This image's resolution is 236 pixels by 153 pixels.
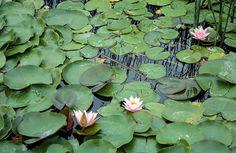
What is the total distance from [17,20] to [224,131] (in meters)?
1.47

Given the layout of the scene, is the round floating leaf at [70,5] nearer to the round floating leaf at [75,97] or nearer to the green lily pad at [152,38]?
the green lily pad at [152,38]

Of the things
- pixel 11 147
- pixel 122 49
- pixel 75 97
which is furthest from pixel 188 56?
pixel 11 147

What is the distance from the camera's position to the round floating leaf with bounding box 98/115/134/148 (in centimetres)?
187

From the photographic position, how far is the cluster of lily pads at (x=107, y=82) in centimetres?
190

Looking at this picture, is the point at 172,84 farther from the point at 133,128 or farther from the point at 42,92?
the point at 42,92

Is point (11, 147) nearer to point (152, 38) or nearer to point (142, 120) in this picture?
point (142, 120)

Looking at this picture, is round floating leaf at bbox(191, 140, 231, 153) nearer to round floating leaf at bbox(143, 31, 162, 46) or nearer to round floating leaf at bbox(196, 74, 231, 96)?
round floating leaf at bbox(196, 74, 231, 96)

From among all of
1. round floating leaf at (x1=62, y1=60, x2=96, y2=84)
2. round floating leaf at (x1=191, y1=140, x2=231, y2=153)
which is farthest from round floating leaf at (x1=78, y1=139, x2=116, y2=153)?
round floating leaf at (x1=62, y1=60, x2=96, y2=84)

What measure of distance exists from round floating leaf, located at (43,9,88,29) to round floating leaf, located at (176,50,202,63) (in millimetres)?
667

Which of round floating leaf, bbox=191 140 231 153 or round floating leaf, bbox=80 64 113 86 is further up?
round floating leaf, bbox=80 64 113 86

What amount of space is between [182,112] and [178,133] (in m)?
0.17

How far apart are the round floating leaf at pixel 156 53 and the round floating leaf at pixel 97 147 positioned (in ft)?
2.63

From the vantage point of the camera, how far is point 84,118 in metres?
1.90

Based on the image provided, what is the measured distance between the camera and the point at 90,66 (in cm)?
236
